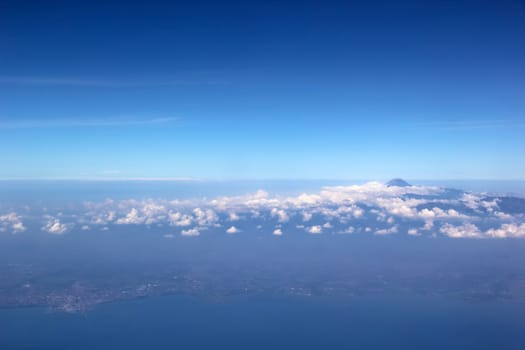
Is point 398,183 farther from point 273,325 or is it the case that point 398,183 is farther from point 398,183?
point 273,325

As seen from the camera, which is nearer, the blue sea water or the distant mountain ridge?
the blue sea water

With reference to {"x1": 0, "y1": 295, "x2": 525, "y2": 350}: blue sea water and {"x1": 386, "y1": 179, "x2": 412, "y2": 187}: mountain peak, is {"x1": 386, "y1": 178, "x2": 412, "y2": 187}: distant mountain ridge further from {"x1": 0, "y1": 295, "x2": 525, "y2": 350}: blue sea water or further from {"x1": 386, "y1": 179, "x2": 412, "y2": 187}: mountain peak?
{"x1": 0, "y1": 295, "x2": 525, "y2": 350}: blue sea water

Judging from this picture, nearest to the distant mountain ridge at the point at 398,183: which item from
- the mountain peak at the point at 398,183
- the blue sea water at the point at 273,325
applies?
the mountain peak at the point at 398,183

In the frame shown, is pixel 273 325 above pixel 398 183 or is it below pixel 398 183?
below

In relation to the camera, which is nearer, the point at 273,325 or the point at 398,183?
the point at 273,325

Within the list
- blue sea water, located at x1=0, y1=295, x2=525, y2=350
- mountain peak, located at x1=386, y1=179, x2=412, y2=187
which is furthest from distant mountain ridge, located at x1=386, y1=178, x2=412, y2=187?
blue sea water, located at x1=0, y1=295, x2=525, y2=350

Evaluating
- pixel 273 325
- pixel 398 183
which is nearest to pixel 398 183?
pixel 398 183

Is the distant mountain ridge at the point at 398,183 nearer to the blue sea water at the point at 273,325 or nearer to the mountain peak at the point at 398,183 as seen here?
the mountain peak at the point at 398,183

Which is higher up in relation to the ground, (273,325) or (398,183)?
(398,183)

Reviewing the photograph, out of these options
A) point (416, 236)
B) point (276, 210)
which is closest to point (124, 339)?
point (416, 236)
